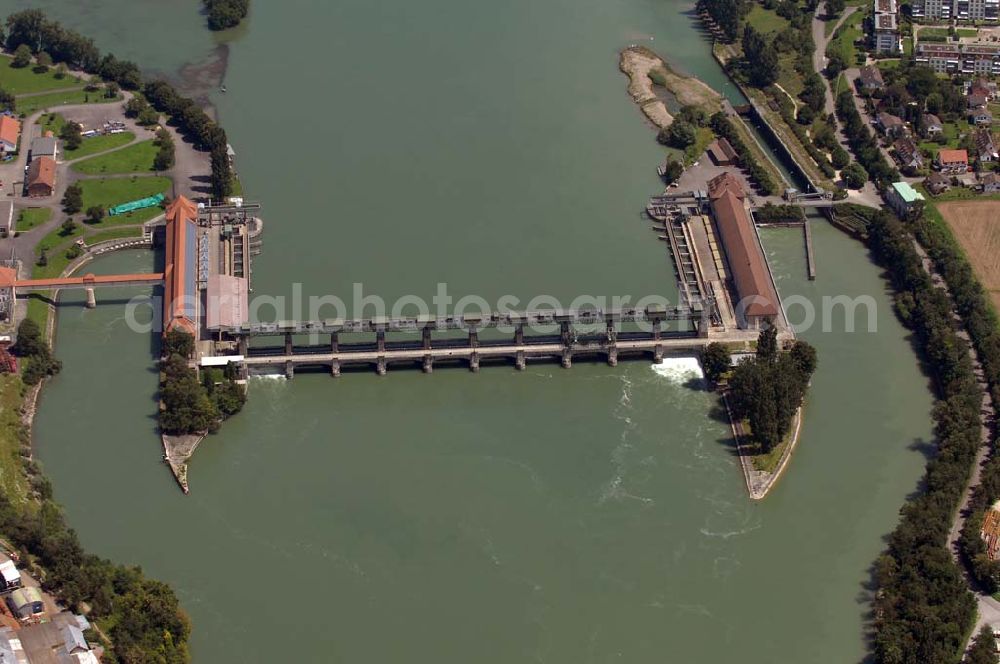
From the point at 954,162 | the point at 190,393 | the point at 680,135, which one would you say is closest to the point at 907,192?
the point at 954,162

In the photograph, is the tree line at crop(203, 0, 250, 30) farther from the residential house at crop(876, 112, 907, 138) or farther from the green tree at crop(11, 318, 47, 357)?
the residential house at crop(876, 112, 907, 138)

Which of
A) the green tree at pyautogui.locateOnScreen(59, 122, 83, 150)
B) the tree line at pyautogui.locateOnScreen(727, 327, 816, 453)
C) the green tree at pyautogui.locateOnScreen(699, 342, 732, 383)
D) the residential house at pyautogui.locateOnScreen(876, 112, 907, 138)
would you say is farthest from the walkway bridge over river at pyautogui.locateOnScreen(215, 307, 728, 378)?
the residential house at pyautogui.locateOnScreen(876, 112, 907, 138)

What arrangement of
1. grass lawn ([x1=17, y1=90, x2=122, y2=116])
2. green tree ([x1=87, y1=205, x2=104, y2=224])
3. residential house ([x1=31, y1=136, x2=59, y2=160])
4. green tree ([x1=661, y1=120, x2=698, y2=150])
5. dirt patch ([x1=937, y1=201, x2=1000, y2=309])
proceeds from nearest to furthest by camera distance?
dirt patch ([x1=937, y1=201, x2=1000, y2=309]) → green tree ([x1=87, y1=205, x2=104, y2=224]) → residential house ([x1=31, y1=136, x2=59, y2=160]) → green tree ([x1=661, y1=120, x2=698, y2=150]) → grass lawn ([x1=17, y1=90, x2=122, y2=116])

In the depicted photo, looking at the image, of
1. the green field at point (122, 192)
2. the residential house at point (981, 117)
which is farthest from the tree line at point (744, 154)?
the green field at point (122, 192)

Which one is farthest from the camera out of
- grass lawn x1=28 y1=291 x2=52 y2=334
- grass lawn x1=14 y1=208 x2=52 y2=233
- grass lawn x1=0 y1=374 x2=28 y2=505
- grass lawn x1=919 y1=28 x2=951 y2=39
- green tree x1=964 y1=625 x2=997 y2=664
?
grass lawn x1=919 y1=28 x2=951 y2=39

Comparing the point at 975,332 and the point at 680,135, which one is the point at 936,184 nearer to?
the point at 680,135

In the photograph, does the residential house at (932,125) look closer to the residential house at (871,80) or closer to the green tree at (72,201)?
the residential house at (871,80)

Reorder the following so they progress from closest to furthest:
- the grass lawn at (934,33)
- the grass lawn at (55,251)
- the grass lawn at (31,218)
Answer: the grass lawn at (55,251) → the grass lawn at (31,218) → the grass lawn at (934,33)

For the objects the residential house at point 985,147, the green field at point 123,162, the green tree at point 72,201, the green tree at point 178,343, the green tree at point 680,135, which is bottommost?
the green tree at point 178,343
